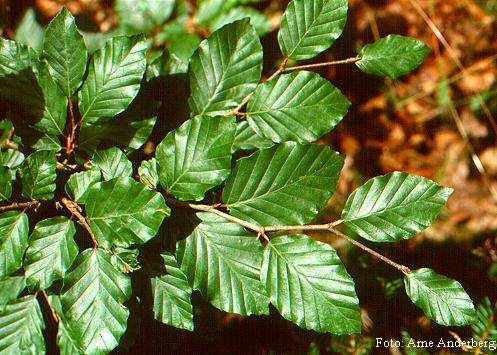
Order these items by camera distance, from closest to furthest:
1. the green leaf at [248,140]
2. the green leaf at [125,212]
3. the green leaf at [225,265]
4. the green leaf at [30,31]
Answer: the green leaf at [125,212], the green leaf at [225,265], the green leaf at [248,140], the green leaf at [30,31]

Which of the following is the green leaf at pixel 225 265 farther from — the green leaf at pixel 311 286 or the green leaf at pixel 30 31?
the green leaf at pixel 30 31

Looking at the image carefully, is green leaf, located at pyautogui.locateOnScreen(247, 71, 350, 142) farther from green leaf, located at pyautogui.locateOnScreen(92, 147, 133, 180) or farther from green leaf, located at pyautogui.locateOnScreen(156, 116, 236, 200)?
green leaf, located at pyautogui.locateOnScreen(92, 147, 133, 180)

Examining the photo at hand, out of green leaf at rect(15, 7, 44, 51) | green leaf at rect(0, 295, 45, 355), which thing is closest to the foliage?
green leaf at rect(0, 295, 45, 355)

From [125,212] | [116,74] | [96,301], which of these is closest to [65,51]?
[116,74]

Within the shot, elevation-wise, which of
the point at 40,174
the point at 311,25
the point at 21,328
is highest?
the point at 311,25

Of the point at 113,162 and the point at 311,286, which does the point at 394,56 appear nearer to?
the point at 311,286

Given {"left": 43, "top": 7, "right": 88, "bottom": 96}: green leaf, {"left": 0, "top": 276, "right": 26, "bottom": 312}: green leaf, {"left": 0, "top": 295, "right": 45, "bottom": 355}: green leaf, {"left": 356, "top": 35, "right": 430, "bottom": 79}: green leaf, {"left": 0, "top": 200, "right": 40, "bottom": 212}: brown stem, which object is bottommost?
{"left": 0, "top": 295, "right": 45, "bottom": 355}: green leaf

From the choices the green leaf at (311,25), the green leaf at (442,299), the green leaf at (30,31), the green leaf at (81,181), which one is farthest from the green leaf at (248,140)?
the green leaf at (30,31)
